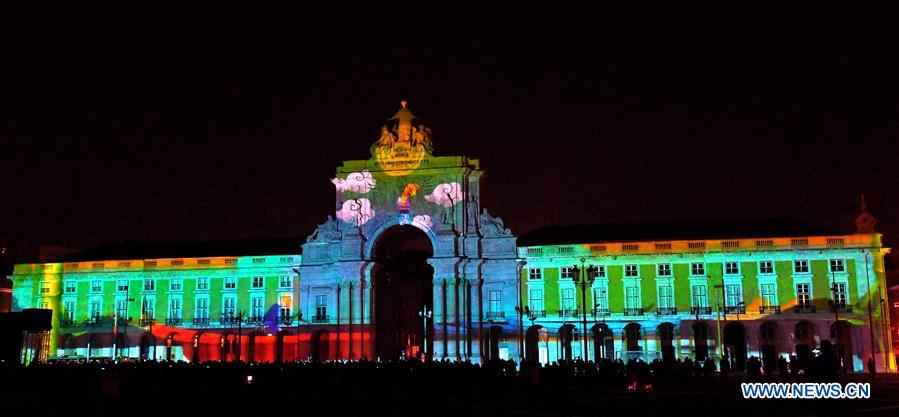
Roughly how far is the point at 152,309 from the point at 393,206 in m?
22.0

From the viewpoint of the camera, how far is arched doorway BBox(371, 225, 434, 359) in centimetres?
7750

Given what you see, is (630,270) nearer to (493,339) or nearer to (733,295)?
(733,295)

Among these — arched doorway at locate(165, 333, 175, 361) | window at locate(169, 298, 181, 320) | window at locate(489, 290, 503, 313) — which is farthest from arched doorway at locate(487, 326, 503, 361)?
window at locate(169, 298, 181, 320)

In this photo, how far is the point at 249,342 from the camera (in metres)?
77.9

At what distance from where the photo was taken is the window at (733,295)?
2776 inches

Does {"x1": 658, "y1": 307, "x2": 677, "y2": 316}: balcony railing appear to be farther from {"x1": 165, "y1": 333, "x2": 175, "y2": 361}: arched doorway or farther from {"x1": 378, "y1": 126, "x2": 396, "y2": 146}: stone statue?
{"x1": 165, "y1": 333, "x2": 175, "y2": 361}: arched doorway

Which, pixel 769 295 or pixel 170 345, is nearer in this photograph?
pixel 769 295

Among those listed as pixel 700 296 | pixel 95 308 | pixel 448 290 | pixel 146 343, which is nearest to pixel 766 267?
pixel 700 296

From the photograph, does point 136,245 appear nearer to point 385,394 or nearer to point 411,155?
point 411,155

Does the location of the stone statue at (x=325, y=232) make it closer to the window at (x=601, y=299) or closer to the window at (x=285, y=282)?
the window at (x=285, y=282)

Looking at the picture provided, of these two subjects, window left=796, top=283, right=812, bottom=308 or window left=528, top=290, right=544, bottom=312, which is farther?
window left=528, top=290, right=544, bottom=312

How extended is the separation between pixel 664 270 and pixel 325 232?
87.4 ft

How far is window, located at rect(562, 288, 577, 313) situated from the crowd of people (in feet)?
96.2

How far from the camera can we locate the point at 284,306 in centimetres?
7819
